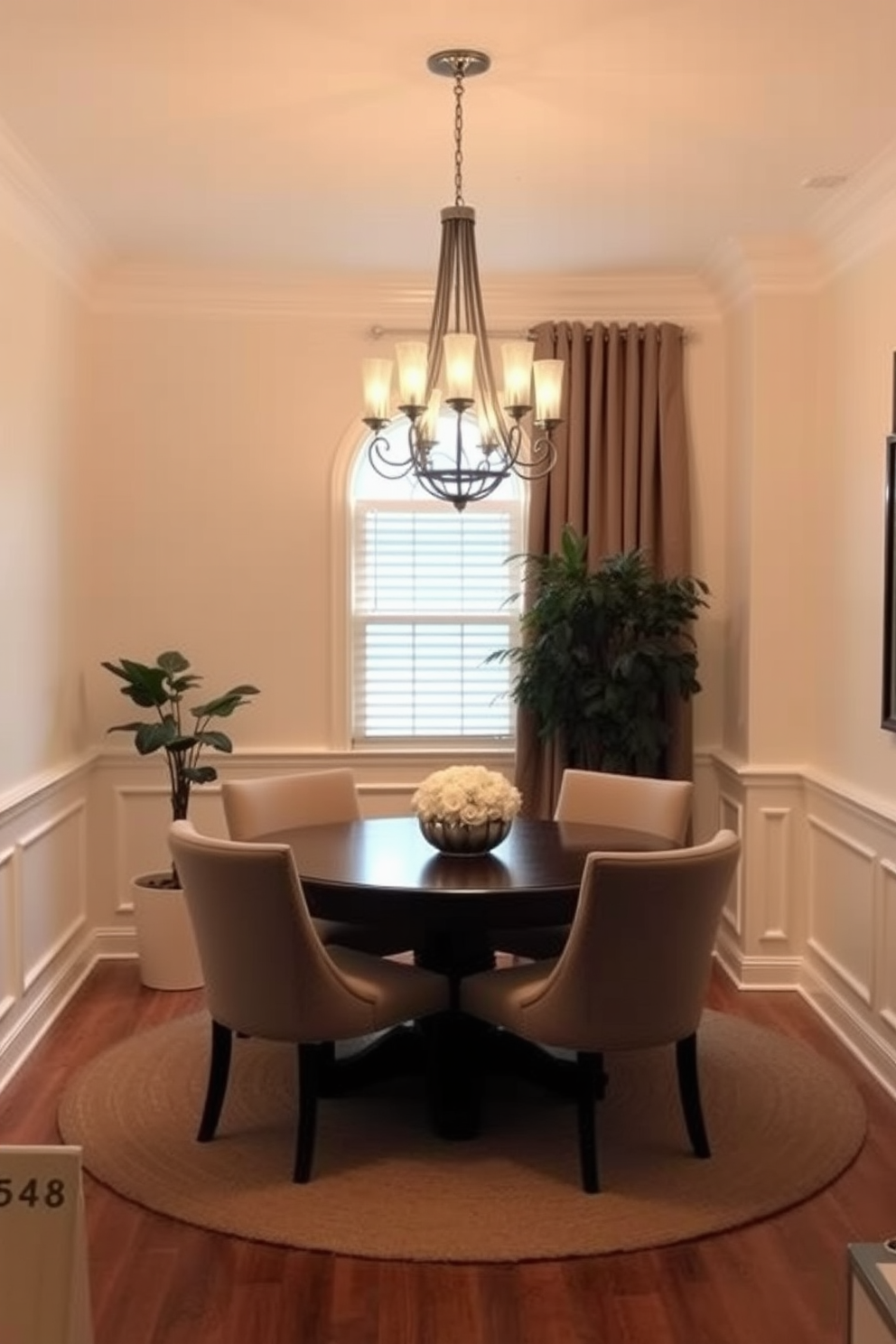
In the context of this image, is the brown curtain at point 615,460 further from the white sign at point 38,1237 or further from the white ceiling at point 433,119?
the white sign at point 38,1237

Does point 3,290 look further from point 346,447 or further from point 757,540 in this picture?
point 757,540

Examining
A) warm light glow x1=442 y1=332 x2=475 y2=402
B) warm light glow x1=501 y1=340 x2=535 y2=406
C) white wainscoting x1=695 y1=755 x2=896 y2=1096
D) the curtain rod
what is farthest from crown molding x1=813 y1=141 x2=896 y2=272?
white wainscoting x1=695 y1=755 x2=896 y2=1096

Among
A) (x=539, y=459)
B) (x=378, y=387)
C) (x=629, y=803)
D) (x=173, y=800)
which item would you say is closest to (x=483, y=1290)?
(x=629, y=803)

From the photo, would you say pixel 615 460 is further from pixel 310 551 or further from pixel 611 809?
pixel 611 809

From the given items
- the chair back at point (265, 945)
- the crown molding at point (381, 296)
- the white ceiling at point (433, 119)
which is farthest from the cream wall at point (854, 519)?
the chair back at point (265, 945)

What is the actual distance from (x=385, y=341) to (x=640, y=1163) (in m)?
3.45

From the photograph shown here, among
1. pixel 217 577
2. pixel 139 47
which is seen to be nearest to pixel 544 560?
pixel 217 577

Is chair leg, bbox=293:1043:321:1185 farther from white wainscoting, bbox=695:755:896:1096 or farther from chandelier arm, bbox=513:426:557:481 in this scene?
chandelier arm, bbox=513:426:557:481

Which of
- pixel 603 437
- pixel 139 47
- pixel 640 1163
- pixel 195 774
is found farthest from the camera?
pixel 603 437

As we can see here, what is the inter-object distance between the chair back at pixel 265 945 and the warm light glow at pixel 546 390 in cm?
136

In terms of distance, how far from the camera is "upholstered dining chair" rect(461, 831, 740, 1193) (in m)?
3.06

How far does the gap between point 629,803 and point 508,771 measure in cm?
114

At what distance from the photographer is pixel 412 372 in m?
3.35

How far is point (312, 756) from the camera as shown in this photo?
17.5 feet
